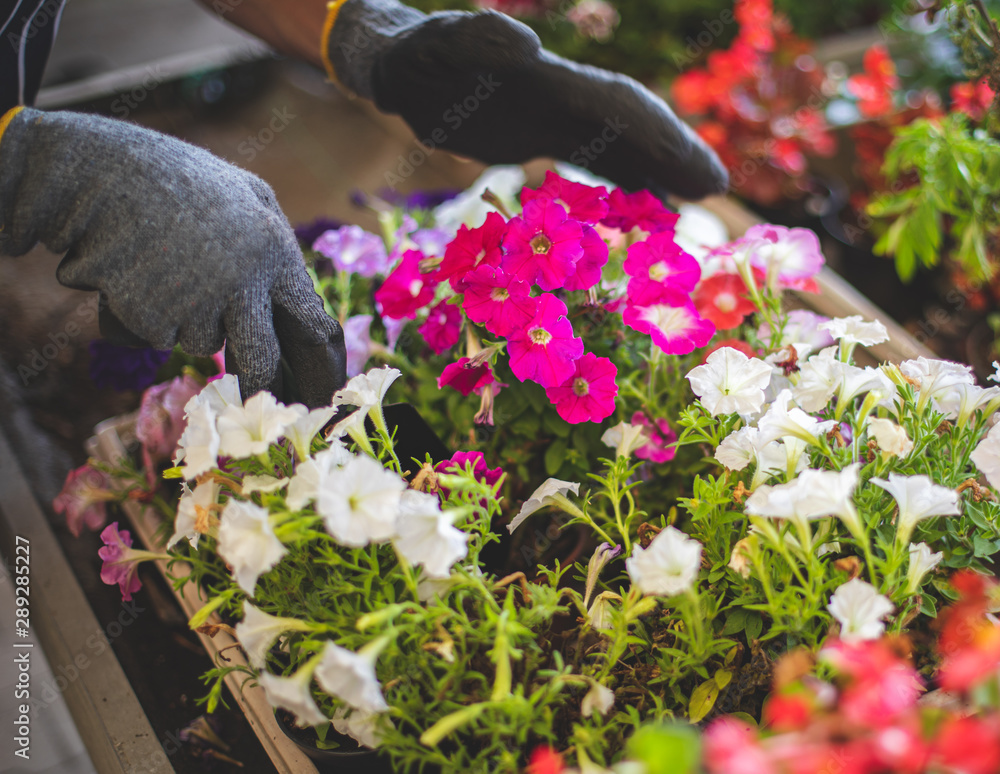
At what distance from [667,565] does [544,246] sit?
0.38m

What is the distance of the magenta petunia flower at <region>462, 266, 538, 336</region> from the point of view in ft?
2.30

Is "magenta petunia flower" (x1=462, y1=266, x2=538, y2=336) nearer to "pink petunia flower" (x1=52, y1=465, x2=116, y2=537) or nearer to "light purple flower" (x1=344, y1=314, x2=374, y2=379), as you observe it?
"light purple flower" (x1=344, y1=314, x2=374, y2=379)

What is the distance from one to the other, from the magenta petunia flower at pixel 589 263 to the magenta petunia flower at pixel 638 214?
0.40 feet

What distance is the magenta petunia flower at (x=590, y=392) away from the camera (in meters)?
0.74

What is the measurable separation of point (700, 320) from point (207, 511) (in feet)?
1.83

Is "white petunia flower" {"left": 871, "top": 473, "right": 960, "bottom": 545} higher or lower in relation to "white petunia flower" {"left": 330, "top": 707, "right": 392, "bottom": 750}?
higher

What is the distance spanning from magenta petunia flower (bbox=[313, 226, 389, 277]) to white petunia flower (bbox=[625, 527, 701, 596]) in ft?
2.19

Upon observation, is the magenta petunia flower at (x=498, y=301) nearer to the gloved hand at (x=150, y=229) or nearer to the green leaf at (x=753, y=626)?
the gloved hand at (x=150, y=229)

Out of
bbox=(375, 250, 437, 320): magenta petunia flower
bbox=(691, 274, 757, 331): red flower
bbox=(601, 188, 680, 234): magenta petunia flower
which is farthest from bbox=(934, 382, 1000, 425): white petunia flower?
bbox=(375, 250, 437, 320): magenta petunia flower

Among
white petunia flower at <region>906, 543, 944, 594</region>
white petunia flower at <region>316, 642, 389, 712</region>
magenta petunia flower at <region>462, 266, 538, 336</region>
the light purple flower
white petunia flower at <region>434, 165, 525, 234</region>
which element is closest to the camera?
white petunia flower at <region>316, 642, 389, 712</region>

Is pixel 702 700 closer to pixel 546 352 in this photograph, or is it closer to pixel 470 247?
pixel 546 352

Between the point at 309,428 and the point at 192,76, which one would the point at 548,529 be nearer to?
the point at 309,428

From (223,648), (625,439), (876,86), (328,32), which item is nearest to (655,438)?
(625,439)

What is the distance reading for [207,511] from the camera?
60 cm
